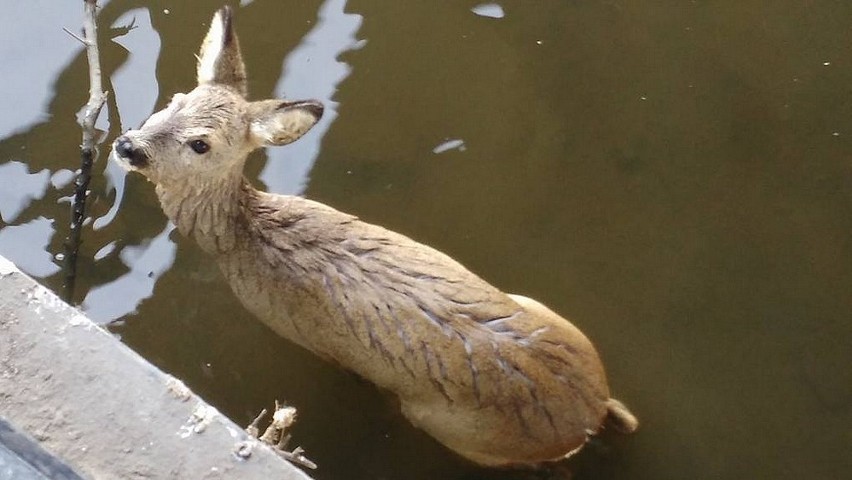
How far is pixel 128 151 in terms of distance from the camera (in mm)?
2561

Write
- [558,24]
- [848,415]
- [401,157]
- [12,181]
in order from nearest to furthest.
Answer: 1. [848,415]
2. [12,181]
3. [401,157]
4. [558,24]

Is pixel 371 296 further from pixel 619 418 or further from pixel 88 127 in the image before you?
pixel 88 127

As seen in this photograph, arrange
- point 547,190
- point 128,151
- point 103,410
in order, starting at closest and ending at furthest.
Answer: point 103,410 → point 128,151 → point 547,190

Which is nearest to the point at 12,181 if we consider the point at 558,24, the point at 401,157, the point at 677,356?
the point at 401,157

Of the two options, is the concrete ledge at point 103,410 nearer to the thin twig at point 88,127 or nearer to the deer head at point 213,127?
the deer head at point 213,127

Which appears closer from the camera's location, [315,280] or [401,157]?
[315,280]

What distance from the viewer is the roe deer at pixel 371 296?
264 centimetres

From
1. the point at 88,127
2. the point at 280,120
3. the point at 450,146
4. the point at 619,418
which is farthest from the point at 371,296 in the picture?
the point at 450,146

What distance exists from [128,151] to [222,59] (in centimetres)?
45

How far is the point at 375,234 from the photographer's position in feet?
9.50

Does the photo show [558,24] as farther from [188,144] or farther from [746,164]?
[188,144]

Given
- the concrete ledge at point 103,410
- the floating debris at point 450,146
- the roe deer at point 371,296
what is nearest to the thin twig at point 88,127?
the roe deer at point 371,296

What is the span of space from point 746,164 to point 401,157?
5.31 feet

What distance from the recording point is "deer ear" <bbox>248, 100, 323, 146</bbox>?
251 centimetres
